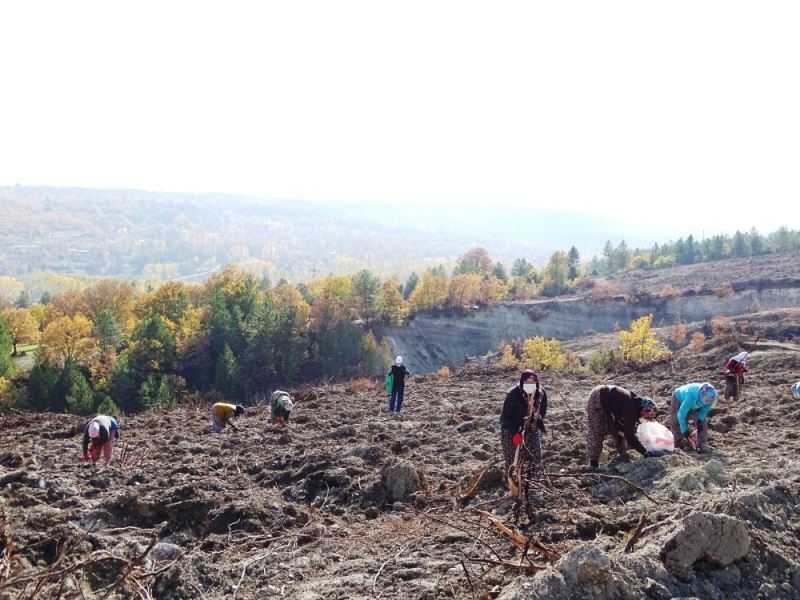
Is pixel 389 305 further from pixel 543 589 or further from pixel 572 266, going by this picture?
pixel 543 589

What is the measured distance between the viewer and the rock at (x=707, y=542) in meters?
4.30

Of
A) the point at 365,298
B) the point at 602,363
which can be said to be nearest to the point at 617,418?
the point at 602,363

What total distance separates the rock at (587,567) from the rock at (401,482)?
3.91 meters

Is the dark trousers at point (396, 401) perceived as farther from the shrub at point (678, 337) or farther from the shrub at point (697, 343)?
the shrub at point (678, 337)

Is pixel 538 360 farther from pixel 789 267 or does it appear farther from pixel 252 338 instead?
Answer: pixel 789 267

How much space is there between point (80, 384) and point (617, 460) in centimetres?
3014

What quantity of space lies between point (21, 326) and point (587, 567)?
158 ft

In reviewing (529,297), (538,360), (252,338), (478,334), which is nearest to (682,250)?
(529,297)

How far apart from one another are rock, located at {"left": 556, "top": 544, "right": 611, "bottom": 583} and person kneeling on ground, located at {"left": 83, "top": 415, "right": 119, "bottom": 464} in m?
8.01

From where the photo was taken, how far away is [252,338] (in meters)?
41.1

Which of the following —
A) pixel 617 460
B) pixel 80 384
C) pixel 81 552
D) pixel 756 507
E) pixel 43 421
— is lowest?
pixel 80 384

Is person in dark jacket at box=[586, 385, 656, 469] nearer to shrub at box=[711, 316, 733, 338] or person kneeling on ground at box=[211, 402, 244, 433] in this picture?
person kneeling on ground at box=[211, 402, 244, 433]

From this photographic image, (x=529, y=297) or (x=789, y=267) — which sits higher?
(x=789, y=267)

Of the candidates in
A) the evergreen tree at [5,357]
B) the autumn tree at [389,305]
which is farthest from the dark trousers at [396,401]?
the autumn tree at [389,305]
